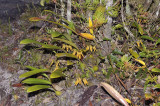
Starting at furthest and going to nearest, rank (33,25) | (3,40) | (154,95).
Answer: (33,25) < (3,40) < (154,95)

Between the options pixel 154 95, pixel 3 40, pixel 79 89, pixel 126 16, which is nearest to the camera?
pixel 154 95

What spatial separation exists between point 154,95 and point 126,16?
1.37m

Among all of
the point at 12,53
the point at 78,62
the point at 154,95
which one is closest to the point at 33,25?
the point at 12,53

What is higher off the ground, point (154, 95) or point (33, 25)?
point (33, 25)

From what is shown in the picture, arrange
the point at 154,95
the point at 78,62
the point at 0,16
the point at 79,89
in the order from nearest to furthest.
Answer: the point at 154,95 → the point at 79,89 → the point at 78,62 → the point at 0,16

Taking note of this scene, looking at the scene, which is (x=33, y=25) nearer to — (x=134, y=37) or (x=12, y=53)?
(x=12, y=53)

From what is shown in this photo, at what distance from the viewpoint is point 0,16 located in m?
3.77

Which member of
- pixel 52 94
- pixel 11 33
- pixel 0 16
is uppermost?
pixel 0 16

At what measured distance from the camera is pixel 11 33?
3.29m

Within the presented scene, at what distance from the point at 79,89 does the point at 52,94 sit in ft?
1.31

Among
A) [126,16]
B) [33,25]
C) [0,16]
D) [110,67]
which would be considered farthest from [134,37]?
[0,16]

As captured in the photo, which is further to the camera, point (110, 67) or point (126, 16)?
point (126, 16)

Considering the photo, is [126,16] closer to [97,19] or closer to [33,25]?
[97,19]

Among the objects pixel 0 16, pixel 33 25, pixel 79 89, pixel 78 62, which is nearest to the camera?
pixel 79 89
